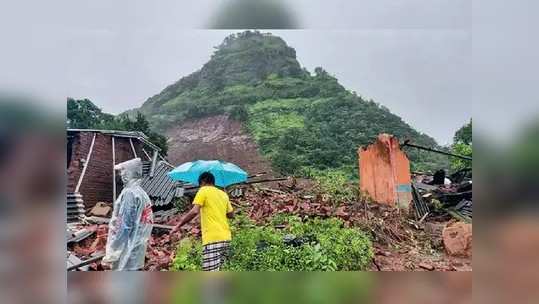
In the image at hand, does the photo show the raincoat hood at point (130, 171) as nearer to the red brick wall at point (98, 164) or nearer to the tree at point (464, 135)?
the red brick wall at point (98, 164)

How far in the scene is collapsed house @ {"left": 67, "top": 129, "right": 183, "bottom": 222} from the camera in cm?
400

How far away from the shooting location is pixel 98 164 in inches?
161

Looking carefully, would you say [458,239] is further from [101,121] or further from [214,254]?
[101,121]

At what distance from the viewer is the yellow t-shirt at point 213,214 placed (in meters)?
3.99

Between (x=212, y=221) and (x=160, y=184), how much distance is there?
44cm

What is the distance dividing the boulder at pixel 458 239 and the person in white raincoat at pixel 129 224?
76.8 inches

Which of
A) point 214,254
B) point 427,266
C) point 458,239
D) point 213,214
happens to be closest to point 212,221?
point 213,214

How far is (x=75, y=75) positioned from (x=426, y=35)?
2241 mm

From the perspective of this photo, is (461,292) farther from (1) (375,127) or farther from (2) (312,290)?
(1) (375,127)

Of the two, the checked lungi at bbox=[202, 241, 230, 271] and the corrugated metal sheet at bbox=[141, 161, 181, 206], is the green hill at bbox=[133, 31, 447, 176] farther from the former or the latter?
the checked lungi at bbox=[202, 241, 230, 271]

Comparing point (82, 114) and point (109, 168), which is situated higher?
point (82, 114)

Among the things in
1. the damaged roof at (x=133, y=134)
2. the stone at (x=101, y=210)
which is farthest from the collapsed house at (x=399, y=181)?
the stone at (x=101, y=210)

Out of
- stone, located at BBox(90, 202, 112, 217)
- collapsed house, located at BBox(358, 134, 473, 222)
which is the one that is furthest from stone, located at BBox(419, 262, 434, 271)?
stone, located at BBox(90, 202, 112, 217)

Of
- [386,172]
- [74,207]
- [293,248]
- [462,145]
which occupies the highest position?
[462,145]
